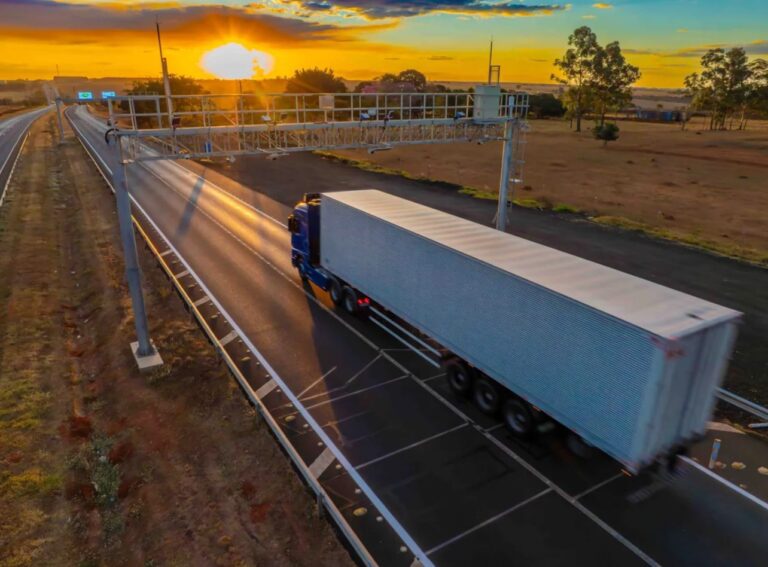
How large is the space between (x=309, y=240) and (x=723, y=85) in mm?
130669

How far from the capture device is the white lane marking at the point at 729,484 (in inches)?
436

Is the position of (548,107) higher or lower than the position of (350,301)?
higher

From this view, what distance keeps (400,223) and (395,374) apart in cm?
479

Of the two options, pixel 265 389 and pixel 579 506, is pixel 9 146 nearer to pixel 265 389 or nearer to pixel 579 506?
pixel 265 389

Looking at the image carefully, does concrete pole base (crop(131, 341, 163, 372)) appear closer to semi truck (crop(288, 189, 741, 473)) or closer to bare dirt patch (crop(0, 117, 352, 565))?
bare dirt patch (crop(0, 117, 352, 565))

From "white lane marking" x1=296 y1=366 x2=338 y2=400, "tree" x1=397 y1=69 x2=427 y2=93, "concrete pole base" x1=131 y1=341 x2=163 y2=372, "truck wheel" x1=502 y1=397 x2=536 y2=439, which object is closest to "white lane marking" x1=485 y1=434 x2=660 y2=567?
"truck wheel" x1=502 y1=397 x2=536 y2=439

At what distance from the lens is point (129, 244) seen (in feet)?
50.8

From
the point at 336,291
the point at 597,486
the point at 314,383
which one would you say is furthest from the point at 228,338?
the point at 597,486

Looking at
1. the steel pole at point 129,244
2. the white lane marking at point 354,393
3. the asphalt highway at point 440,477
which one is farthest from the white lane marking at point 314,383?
the steel pole at point 129,244

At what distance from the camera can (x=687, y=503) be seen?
11070mm

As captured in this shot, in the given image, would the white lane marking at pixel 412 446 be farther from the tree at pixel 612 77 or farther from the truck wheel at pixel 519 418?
the tree at pixel 612 77

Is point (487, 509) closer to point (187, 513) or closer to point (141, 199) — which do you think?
point (187, 513)

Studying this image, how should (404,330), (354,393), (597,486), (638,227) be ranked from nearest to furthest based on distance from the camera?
(597,486) → (354,393) → (404,330) → (638,227)

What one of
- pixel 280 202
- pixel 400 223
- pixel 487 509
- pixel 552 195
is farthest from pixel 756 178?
pixel 487 509
